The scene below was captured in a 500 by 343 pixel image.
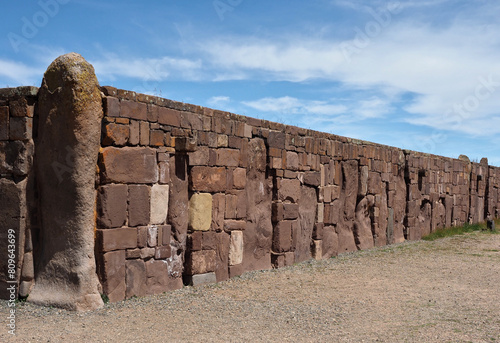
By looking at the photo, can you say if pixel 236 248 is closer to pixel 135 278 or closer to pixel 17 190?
pixel 135 278

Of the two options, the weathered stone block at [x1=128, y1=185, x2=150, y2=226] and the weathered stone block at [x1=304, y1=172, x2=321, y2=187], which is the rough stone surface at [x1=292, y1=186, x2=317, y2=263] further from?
the weathered stone block at [x1=128, y1=185, x2=150, y2=226]

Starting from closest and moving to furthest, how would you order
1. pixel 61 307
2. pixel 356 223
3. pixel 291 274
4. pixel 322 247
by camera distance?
pixel 61 307 < pixel 291 274 < pixel 322 247 < pixel 356 223

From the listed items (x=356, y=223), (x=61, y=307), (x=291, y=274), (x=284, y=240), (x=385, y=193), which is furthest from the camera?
(x=385, y=193)

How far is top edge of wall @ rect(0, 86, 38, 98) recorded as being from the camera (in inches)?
242

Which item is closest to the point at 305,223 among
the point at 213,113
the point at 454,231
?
the point at 213,113

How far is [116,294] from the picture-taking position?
248 inches

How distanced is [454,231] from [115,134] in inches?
481

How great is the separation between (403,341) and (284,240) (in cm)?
420

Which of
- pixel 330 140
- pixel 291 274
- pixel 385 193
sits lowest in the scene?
pixel 291 274

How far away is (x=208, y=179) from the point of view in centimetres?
760

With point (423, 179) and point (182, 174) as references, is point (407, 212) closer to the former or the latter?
point (423, 179)

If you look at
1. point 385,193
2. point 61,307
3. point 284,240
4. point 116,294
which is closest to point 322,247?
point 284,240

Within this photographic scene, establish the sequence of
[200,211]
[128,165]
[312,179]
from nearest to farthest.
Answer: [128,165], [200,211], [312,179]

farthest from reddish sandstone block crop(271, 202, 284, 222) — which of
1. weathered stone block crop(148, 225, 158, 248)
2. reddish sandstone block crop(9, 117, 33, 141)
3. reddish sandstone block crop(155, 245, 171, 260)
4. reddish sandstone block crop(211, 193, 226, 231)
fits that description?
reddish sandstone block crop(9, 117, 33, 141)
